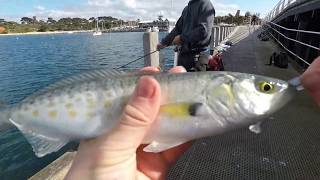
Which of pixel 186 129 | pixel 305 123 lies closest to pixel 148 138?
pixel 186 129

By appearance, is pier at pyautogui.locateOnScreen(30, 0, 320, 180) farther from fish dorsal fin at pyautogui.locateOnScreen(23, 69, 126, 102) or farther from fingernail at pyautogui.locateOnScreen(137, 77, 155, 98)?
fingernail at pyautogui.locateOnScreen(137, 77, 155, 98)

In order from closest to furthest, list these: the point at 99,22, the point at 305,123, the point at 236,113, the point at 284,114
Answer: the point at 236,113 < the point at 305,123 < the point at 284,114 < the point at 99,22

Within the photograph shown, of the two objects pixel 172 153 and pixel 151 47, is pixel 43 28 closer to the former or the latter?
pixel 151 47

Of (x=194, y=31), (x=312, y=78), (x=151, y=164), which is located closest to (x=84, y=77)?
(x=151, y=164)

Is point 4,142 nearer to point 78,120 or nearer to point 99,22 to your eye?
point 78,120

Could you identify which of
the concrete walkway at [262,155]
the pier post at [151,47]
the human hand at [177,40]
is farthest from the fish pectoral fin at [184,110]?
the pier post at [151,47]

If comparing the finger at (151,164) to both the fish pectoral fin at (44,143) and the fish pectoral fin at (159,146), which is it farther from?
the fish pectoral fin at (44,143)
